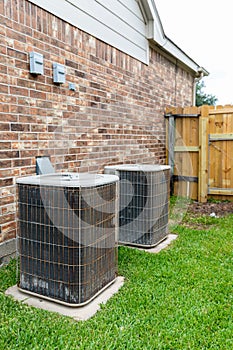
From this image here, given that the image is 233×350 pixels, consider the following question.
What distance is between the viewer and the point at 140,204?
3.58 meters

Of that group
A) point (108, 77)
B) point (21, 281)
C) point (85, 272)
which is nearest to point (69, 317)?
point (85, 272)

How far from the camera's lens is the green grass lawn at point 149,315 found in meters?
1.85

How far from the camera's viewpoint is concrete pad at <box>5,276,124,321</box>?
2178 millimetres

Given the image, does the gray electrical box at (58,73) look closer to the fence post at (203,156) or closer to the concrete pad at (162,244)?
the concrete pad at (162,244)

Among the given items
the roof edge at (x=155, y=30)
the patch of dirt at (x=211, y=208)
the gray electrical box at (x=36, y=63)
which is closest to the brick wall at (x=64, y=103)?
the gray electrical box at (x=36, y=63)

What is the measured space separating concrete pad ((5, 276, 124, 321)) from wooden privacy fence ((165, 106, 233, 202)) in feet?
13.7

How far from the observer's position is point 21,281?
2479mm

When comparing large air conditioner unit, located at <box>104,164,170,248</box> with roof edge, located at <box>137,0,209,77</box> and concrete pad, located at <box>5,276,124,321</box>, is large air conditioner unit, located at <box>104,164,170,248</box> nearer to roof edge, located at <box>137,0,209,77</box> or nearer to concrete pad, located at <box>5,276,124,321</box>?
concrete pad, located at <box>5,276,124,321</box>

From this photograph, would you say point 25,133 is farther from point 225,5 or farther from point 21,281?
point 225,5

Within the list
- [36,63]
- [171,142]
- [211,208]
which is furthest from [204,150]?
[36,63]

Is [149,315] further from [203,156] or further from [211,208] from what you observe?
[203,156]

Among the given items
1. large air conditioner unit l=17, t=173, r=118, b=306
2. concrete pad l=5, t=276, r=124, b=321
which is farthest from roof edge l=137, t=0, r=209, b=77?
concrete pad l=5, t=276, r=124, b=321

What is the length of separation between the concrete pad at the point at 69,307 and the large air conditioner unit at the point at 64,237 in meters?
0.03

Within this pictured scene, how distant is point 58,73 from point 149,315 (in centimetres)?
262
